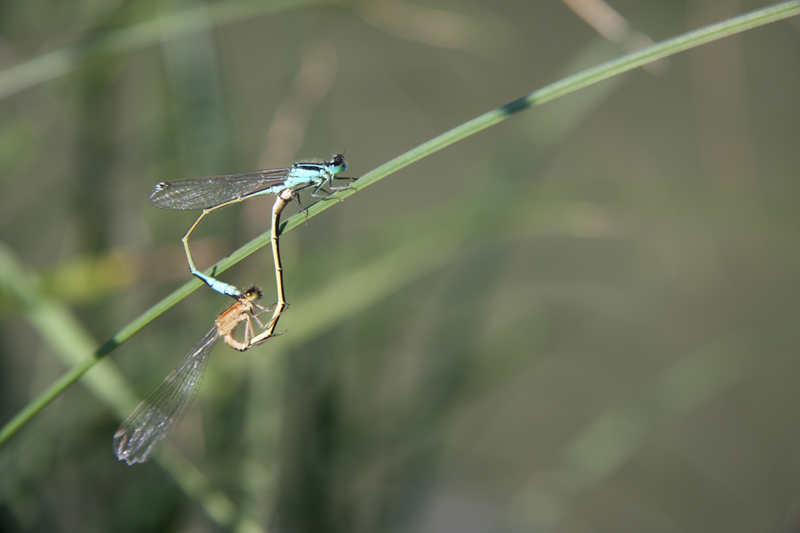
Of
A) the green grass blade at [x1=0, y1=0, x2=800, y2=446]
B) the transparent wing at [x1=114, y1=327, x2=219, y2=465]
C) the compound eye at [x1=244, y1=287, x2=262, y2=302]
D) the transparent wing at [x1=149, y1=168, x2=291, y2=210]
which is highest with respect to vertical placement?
the transparent wing at [x1=149, y1=168, x2=291, y2=210]

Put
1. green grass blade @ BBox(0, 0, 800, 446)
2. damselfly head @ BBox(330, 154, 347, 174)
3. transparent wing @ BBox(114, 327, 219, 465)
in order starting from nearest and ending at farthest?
green grass blade @ BBox(0, 0, 800, 446), transparent wing @ BBox(114, 327, 219, 465), damselfly head @ BBox(330, 154, 347, 174)

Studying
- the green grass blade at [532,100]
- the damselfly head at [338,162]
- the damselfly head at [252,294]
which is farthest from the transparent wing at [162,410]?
the damselfly head at [338,162]

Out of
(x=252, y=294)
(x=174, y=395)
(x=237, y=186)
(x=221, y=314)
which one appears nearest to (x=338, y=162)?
(x=237, y=186)

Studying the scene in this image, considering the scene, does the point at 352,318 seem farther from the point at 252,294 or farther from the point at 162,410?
the point at 162,410

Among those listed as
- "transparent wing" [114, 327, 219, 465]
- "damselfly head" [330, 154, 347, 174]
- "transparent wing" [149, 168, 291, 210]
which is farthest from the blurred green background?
"damselfly head" [330, 154, 347, 174]

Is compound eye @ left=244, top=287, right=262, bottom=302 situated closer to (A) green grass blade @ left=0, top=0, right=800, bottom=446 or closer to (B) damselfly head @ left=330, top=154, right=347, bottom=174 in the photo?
(B) damselfly head @ left=330, top=154, right=347, bottom=174

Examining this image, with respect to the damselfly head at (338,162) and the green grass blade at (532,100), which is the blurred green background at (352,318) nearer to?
the damselfly head at (338,162)

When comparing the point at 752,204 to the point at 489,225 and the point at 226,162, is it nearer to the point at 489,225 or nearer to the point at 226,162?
the point at 489,225
